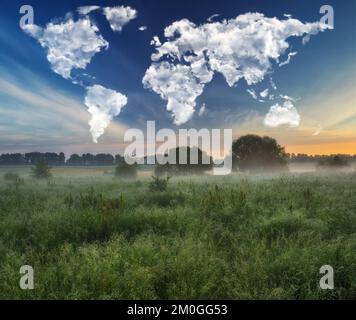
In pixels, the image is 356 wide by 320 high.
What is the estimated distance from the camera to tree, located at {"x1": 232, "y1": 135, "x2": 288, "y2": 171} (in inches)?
1855

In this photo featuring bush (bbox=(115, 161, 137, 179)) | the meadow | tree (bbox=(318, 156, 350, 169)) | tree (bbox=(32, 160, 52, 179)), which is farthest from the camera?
tree (bbox=(318, 156, 350, 169))

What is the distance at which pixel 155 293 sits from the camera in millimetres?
4723

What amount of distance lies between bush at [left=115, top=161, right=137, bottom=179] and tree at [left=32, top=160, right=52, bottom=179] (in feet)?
20.5

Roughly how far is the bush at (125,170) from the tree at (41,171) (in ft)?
20.5

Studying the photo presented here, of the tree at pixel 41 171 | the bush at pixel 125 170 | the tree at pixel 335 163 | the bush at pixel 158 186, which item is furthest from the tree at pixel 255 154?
the bush at pixel 158 186

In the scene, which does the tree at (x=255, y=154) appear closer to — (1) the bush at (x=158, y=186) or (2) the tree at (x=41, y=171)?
(2) the tree at (x=41, y=171)

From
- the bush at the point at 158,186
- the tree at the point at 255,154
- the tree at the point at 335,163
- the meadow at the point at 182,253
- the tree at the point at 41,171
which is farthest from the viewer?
the tree at the point at 335,163

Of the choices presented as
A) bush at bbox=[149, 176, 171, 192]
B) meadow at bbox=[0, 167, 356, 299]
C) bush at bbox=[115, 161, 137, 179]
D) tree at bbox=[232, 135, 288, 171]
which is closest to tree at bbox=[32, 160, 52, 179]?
bush at bbox=[115, 161, 137, 179]

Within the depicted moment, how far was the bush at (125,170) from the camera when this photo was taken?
3170 centimetres

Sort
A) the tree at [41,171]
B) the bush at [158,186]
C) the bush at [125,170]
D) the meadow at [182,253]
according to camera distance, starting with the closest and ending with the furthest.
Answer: the meadow at [182,253] < the bush at [158,186] < the tree at [41,171] < the bush at [125,170]

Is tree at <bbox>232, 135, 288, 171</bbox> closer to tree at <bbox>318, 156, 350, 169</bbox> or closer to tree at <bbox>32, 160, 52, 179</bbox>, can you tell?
tree at <bbox>318, 156, 350, 169</bbox>

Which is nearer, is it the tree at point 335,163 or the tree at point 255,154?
the tree at point 255,154
